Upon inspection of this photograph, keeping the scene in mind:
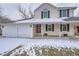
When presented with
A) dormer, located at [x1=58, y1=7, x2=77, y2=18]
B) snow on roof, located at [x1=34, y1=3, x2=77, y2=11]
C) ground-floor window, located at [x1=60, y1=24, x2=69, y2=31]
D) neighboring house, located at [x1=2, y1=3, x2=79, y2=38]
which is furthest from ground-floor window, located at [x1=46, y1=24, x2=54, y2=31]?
snow on roof, located at [x1=34, y1=3, x2=77, y2=11]

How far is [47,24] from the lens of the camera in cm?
597

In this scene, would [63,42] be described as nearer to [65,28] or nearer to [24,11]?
[65,28]

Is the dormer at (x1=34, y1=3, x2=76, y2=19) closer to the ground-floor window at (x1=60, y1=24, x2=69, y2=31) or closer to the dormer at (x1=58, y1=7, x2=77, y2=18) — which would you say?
the dormer at (x1=58, y1=7, x2=77, y2=18)

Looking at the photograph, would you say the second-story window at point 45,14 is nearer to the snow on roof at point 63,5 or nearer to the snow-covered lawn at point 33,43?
the snow on roof at point 63,5

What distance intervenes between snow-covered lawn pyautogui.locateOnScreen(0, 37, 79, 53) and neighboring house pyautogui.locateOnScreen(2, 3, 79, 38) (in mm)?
149

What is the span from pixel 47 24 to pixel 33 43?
63 cm

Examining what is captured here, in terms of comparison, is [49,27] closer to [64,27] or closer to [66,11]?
[64,27]

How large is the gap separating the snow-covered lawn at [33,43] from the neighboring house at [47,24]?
15 centimetres

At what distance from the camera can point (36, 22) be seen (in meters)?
5.98

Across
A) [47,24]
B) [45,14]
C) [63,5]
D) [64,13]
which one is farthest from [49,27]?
[63,5]

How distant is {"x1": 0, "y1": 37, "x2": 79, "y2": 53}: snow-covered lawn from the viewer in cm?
580

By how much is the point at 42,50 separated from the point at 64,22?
3.04 ft

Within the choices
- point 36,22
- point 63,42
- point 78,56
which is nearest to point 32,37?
point 36,22

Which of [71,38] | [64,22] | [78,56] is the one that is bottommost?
[78,56]
